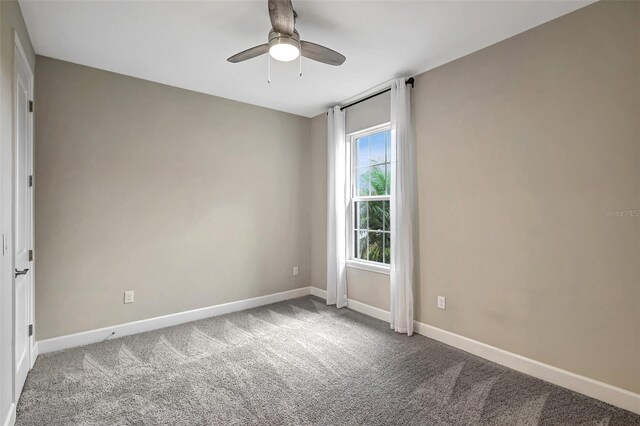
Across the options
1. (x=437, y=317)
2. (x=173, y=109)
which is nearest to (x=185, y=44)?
(x=173, y=109)

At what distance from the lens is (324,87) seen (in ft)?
11.7

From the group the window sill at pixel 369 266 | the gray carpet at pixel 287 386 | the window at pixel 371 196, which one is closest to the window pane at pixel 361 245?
the window at pixel 371 196

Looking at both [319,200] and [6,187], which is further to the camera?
[319,200]

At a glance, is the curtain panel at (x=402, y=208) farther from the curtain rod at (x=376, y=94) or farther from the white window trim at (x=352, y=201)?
the white window trim at (x=352, y=201)

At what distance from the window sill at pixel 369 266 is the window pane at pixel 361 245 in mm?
106

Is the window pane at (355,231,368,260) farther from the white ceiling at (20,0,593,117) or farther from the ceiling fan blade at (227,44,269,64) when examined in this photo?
the ceiling fan blade at (227,44,269,64)

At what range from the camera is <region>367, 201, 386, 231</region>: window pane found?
381 cm

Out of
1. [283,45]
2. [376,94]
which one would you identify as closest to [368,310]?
[376,94]

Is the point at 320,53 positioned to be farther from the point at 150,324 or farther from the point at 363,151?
the point at 150,324

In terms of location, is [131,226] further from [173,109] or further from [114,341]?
[173,109]

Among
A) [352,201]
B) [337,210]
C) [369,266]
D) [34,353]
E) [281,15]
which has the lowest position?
[34,353]

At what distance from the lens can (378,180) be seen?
3834 millimetres

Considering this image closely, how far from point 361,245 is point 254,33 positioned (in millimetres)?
2668

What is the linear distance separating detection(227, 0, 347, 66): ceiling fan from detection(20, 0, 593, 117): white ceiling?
19cm
